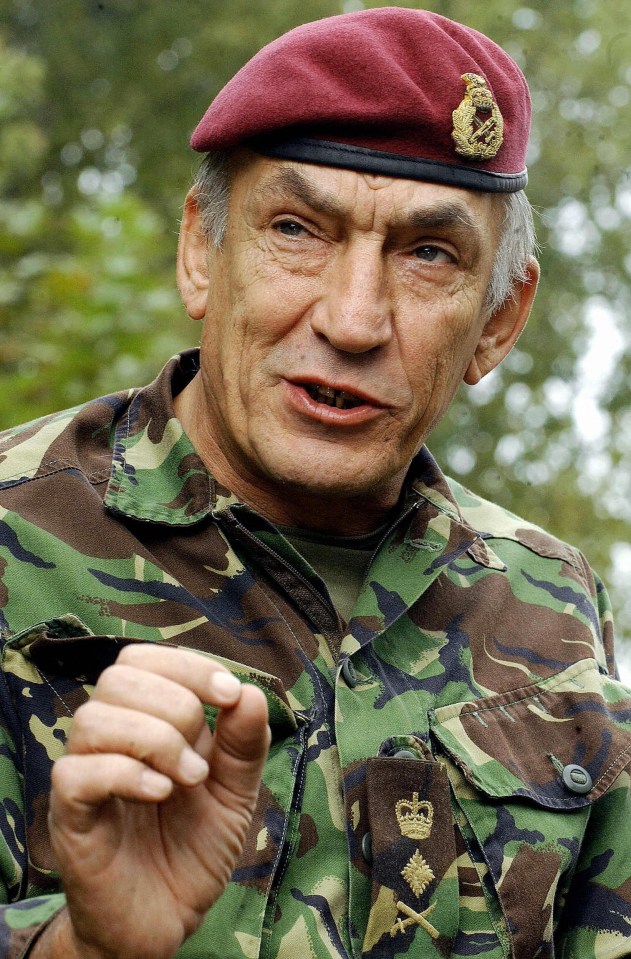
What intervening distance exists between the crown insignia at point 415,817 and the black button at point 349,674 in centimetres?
23

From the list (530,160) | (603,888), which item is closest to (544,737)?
(603,888)

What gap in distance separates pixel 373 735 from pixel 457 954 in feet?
1.37

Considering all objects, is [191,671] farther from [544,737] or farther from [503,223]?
[503,223]

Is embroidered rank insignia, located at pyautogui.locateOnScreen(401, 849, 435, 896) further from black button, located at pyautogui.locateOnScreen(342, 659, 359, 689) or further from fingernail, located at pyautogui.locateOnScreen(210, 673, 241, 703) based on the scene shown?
fingernail, located at pyautogui.locateOnScreen(210, 673, 241, 703)

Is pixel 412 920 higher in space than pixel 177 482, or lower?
lower

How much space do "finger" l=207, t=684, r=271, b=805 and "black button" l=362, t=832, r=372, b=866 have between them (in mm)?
679

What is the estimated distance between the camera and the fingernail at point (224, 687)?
5.25 feet

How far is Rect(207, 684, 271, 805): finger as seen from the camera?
1.62 meters

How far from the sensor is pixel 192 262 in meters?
2.84

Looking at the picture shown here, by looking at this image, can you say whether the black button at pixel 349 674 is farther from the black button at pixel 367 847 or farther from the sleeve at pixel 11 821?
the sleeve at pixel 11 821

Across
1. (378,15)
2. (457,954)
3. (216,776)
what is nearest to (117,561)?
(216,776)

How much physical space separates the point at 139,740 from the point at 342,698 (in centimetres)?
93

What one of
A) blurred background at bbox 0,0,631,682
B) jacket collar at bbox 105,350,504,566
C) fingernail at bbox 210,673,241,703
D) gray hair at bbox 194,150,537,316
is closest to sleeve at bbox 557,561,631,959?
jacket collar at bbox 105,350,504,566

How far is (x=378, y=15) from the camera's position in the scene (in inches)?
103
